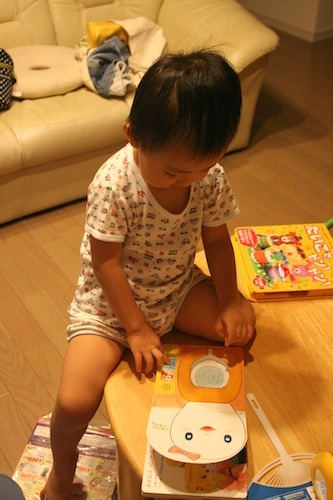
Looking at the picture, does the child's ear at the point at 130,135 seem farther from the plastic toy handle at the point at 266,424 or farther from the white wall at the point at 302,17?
the white wall at the point at 302,17

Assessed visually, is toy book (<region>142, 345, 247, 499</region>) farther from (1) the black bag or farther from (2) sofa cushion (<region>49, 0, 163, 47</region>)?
(2) sofa cushion (<region>49, 0, 163, 47</region>)

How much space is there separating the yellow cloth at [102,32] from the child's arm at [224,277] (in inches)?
56.5

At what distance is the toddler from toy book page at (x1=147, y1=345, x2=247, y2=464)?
4cm

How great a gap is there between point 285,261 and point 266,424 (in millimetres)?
423

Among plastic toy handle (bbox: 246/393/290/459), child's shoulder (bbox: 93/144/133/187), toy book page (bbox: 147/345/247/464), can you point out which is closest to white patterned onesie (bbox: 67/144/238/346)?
child's shoulder (bbox: 93/144/133/187)

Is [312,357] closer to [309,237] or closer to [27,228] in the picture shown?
[309,237]

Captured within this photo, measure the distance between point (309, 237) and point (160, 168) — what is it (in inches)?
22.7

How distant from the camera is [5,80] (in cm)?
210

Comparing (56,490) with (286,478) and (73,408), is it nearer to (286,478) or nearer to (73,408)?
(73,408)

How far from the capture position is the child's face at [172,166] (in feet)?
2.81

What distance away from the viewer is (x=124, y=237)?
1.03 meters

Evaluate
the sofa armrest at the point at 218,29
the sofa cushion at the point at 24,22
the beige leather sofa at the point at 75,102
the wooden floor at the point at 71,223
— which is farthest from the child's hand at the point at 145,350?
the sofa cushion at the point at 24,22

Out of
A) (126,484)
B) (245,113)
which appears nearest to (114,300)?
(126,484)

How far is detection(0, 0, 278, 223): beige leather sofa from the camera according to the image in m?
2.05
